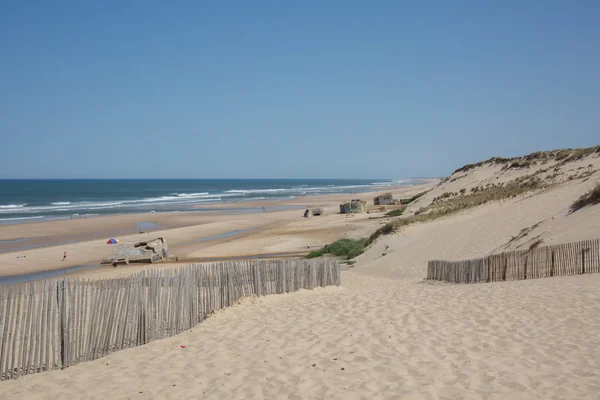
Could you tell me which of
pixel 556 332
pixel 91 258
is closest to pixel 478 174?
pixel 91 258

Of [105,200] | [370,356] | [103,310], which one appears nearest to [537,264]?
[370,356]

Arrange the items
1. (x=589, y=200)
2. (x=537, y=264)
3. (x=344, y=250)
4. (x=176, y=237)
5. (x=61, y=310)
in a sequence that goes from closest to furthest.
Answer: (x=61, y=310) → (x=537, y=264) → (x=589, y=200) → (x=344, y=250) → (x=176, y=237)

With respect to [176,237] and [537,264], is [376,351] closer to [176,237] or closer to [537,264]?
[537,264]

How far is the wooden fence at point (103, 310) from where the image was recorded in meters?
7.49

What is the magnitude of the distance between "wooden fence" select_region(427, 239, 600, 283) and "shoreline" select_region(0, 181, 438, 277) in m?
13.7

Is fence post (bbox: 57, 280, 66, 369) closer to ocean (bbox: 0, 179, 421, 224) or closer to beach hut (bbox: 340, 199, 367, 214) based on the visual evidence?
beach hut (bbox: 340, 199, 367, 214)

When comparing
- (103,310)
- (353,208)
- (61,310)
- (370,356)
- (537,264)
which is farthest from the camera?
(353,208)

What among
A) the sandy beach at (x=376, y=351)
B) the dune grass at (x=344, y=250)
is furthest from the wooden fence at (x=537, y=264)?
the dune grass at (x=344, y=250)

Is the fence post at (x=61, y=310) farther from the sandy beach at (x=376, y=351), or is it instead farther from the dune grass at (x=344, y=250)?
the dune grass at (x=344, y=250)

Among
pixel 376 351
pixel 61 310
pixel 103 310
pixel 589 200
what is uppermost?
pixel 589 200

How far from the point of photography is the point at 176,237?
115 ft

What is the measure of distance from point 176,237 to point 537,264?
86.1 ft

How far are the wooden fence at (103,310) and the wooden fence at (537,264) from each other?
5.91 metres

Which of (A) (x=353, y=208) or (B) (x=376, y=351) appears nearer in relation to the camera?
(B) (x=376, y=351)
